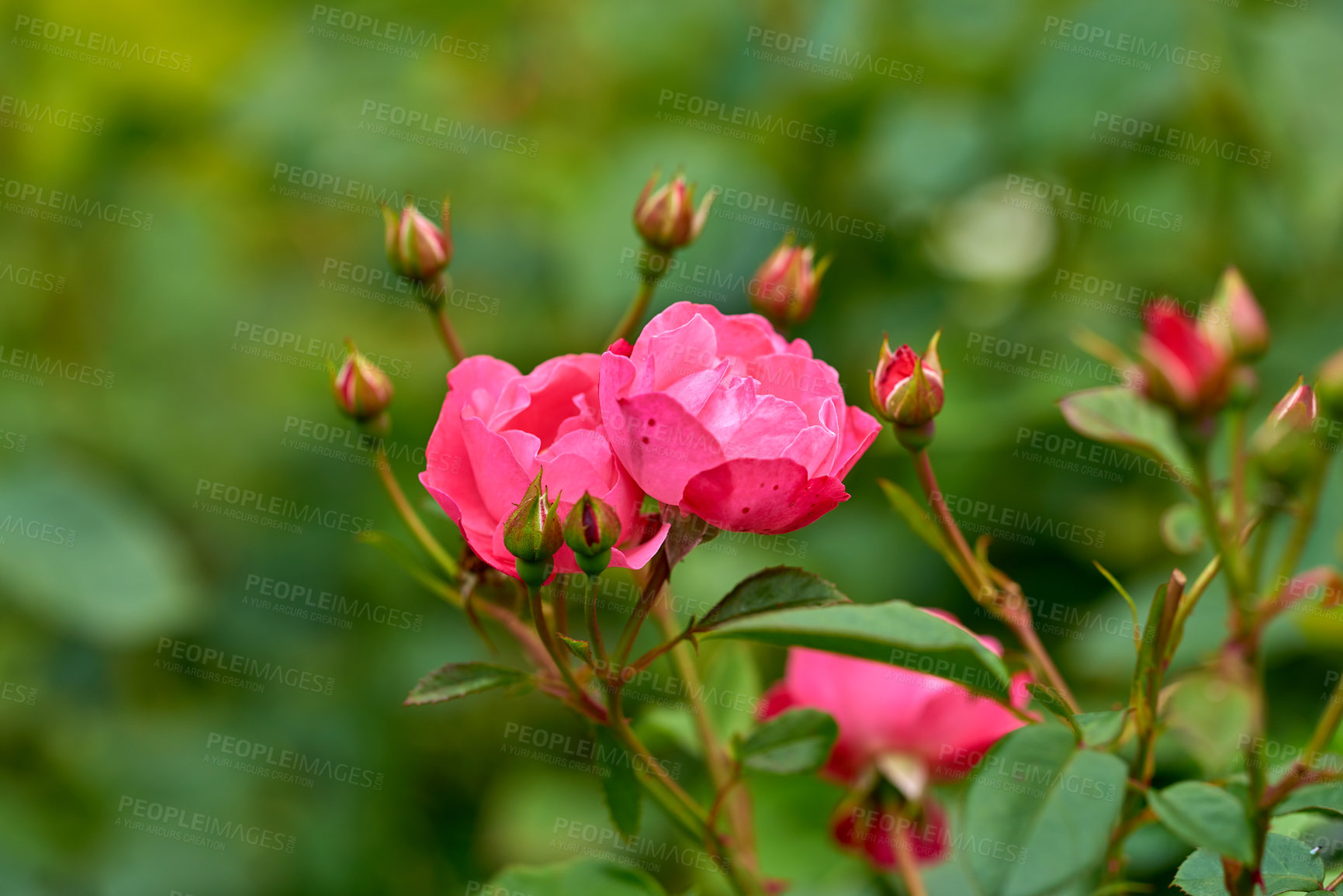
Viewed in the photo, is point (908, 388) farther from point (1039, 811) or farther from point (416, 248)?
point (416, 248)

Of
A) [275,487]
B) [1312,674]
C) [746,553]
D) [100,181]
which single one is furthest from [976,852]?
[100,181]

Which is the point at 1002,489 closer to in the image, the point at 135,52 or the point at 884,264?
the point at 884,264

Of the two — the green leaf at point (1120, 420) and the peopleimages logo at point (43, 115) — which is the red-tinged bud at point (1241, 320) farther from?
the peopleimages logo at point (43, 115)

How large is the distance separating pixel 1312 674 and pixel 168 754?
1778 mm

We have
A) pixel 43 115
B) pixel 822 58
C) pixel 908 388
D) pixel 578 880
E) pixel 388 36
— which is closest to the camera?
pixel 908 388

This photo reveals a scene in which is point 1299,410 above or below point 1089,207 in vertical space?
above

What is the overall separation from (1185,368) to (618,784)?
1.40ft

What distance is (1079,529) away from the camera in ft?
5.27

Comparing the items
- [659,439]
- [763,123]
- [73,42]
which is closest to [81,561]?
[73,42]

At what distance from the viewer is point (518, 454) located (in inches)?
27.0

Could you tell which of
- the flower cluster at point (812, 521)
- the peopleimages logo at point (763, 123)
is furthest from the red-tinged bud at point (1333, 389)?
the peopleimages logo at point (763, 123)

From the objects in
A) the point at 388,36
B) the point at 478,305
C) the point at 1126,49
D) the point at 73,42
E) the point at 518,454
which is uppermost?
the point at 1126,49

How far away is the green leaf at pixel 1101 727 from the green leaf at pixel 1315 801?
0.10 m

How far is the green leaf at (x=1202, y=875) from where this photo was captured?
67 centimetres
